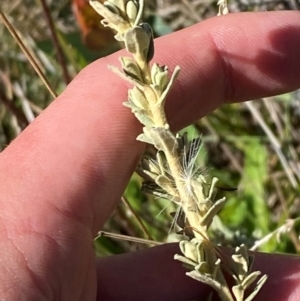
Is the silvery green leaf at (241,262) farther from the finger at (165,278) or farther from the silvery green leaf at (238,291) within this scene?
the finger at (165,278)

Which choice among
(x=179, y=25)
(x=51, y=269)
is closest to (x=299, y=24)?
(x=51, y=269)

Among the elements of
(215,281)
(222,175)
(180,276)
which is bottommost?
(222,175)

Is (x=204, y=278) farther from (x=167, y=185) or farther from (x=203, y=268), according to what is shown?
(x=167, y=185)

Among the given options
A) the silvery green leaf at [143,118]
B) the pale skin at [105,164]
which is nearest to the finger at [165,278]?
the pale skin at [105,164]

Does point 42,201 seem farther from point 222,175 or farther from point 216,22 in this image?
point 222,175

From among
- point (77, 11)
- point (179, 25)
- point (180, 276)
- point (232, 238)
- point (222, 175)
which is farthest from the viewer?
point (179, 25)

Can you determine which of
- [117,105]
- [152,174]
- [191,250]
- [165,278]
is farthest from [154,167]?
[165,278]
